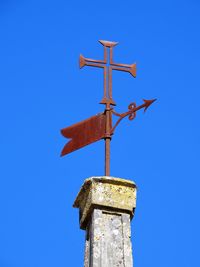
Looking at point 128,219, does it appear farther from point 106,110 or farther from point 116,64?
point 116,64

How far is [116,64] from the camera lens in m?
6.15

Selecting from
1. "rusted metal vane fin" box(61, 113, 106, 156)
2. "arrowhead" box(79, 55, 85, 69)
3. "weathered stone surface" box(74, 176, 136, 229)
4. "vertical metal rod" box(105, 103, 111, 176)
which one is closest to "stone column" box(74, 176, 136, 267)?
"weathered stone surface" box(74, 176, 136, 229)

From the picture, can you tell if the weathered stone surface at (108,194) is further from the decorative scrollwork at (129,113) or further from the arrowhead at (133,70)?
the arrowhead at (133,70)

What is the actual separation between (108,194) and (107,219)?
22 cm

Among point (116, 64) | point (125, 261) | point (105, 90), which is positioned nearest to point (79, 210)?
point (125, 261)

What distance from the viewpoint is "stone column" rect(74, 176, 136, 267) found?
4898 millimetres

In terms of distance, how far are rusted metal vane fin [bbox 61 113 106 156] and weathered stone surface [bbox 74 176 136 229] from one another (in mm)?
513

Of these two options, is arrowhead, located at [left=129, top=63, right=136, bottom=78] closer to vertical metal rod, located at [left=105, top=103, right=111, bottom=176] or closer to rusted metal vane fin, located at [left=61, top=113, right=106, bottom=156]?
vertical metal rod, located at [left=105, top=103, right=111, bottom=176]

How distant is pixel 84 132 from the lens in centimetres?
571

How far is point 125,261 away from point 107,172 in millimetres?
870

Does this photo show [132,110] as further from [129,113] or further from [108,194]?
[108,194]

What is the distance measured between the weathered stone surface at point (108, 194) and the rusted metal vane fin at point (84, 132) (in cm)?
51

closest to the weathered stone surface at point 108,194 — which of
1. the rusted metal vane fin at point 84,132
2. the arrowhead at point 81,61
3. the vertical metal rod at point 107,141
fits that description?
the vertical metal rod at point 107,141

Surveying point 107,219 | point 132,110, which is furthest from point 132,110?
point 107,219
